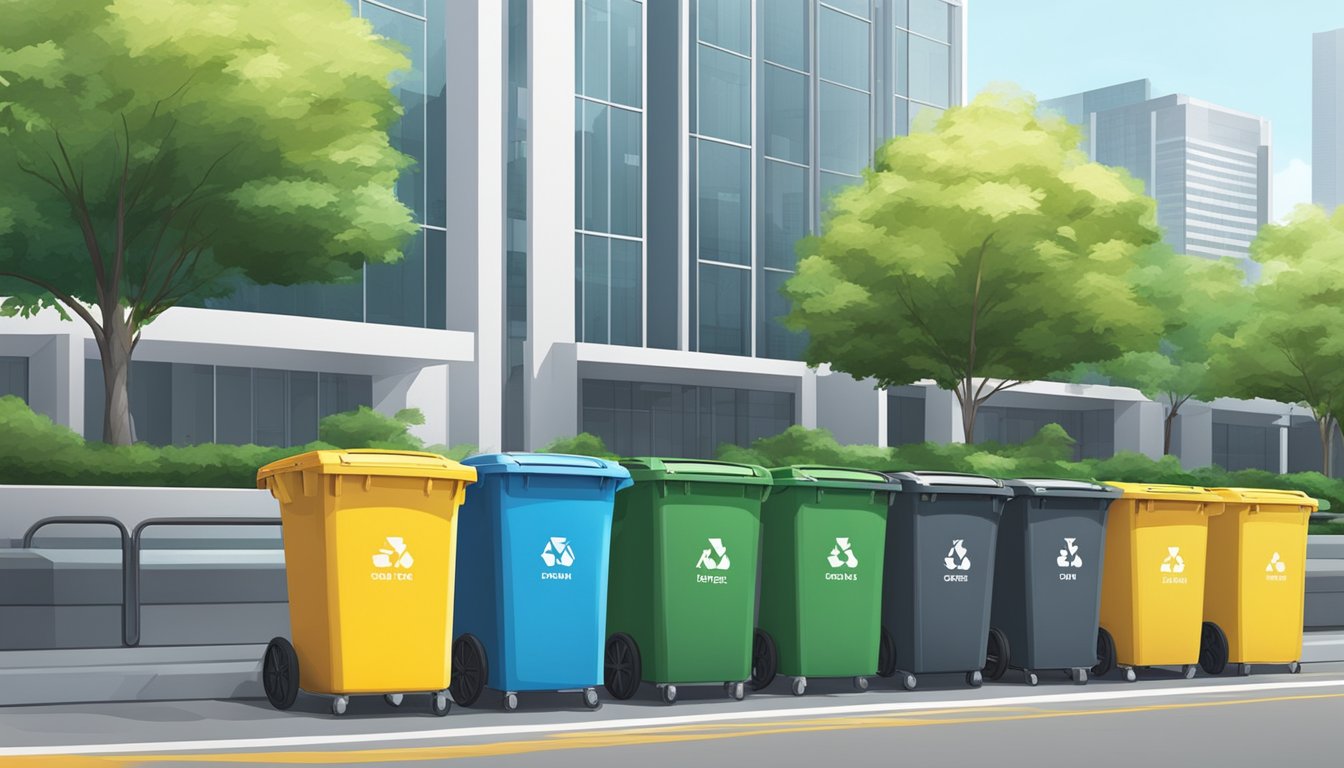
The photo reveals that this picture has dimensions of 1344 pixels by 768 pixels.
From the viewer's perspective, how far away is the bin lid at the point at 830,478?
424 inches

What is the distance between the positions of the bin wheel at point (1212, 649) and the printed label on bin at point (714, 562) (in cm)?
458

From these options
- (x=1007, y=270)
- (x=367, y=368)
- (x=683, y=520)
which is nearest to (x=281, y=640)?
(x=683, y=520)

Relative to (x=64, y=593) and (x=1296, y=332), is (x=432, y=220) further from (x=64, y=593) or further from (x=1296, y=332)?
(x=64, y=593)

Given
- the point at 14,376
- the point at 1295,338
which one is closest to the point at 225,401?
the point at 14,376

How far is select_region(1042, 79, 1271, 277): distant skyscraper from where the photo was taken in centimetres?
18088

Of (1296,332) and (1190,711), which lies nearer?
(1190,711)

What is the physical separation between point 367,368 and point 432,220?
12.6 ft

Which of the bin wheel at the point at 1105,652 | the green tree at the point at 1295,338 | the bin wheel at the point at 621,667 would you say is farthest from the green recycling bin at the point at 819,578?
the green tree at the point at 1295,338

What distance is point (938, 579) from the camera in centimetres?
1120

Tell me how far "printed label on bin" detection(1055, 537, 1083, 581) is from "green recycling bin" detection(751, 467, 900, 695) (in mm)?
1598

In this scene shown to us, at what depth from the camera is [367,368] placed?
3669cm

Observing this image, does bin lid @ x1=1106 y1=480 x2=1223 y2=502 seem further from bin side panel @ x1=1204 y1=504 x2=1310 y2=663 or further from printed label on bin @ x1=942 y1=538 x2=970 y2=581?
printed label on bin @ x1=942 y1=538 x2=970 y2=581

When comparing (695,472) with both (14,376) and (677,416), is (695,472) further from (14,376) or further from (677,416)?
(677,416)

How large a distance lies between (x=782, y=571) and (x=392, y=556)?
2.84 m
